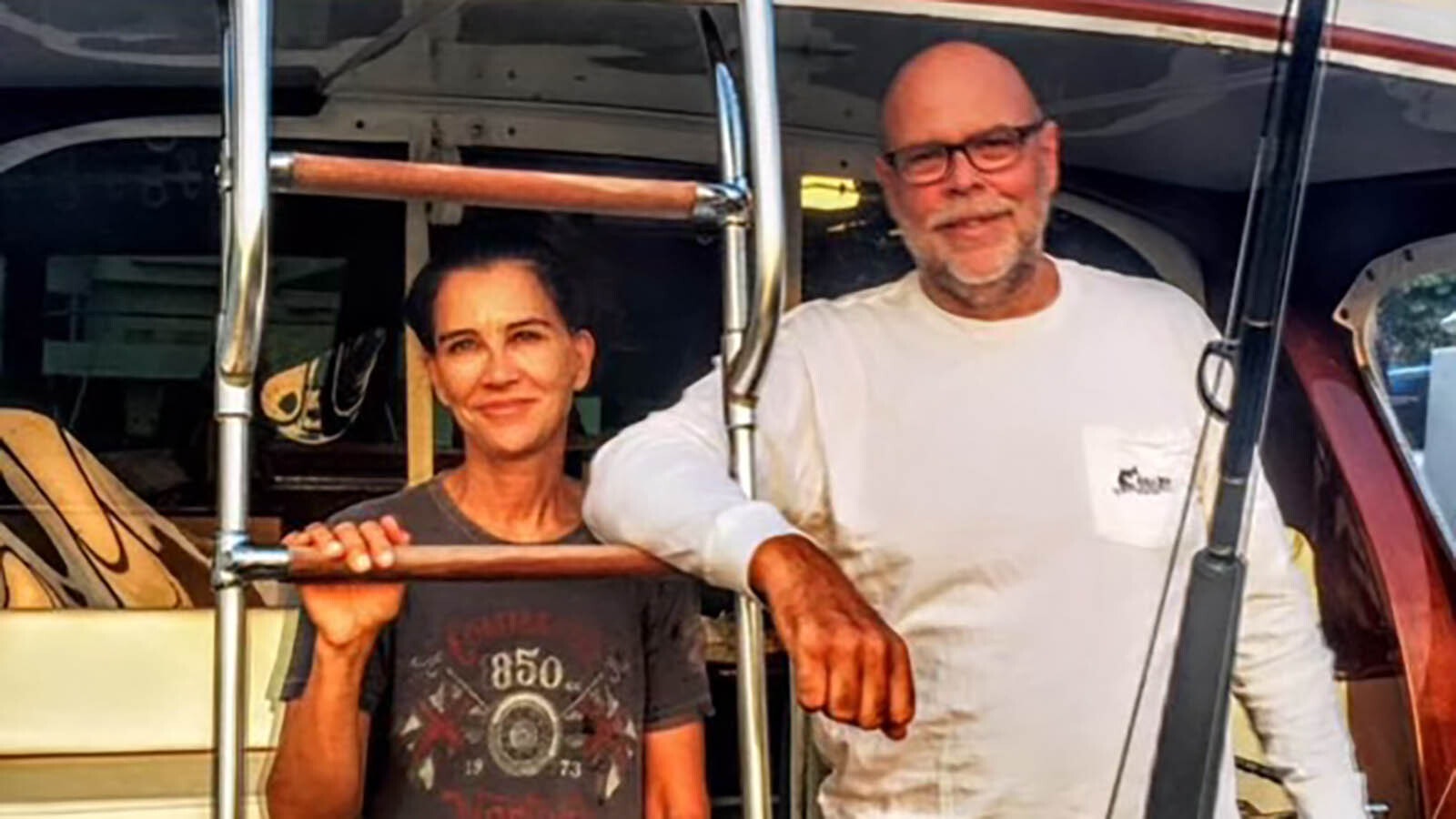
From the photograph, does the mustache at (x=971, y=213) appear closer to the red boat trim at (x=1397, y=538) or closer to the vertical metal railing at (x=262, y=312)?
the vertical metal railing at (x=262, y=312)

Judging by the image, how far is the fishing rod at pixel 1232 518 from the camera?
1.62 meters

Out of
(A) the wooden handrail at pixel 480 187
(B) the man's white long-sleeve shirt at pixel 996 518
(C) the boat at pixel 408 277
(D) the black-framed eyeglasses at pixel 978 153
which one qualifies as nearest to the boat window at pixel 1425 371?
(C) the boat at pixel 408 277

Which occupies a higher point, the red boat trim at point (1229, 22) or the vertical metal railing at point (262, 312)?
the red boat trim at point (1229, 22)

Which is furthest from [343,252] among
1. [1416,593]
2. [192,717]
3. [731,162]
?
[1416,593]

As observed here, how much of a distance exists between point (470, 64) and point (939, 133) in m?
0.63

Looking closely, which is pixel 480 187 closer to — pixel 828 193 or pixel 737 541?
pixel 737 541

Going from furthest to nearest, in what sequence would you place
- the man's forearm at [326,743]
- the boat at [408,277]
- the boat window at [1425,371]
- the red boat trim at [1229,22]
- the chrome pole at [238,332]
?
the boat window at [1425,371]
the boat at [408,277]
the red boat trim at [1229,22]
the man's forearm at [326,743]
the chrome pole at [238,332]

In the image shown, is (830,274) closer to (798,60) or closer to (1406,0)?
(798,60)

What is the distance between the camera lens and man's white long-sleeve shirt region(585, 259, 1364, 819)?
184 centimetres

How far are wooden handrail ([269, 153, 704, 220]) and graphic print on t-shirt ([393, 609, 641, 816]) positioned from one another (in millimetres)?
435

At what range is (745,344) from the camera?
5.48ft

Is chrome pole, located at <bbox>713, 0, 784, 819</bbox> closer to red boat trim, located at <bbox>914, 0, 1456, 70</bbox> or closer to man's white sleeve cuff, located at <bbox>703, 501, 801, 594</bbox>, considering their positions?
man's white sleeve cuff, located at <bbox>703, 501, 801, 594</bbox>

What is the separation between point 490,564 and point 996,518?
1.81 ft

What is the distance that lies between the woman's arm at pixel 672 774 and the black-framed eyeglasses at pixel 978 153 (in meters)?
0.64
